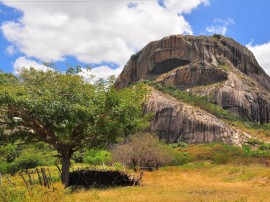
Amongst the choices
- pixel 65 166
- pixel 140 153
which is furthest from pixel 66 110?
pixel 140 153

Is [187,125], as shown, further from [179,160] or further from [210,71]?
[210,71]

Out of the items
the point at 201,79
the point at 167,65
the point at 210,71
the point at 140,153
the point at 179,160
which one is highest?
the point at 167,65

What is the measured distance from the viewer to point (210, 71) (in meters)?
110

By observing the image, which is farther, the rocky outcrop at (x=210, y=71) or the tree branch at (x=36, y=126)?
the rocky outcrop at (x=210, y=71)

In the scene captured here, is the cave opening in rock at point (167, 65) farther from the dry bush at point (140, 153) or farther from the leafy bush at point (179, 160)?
the dry bush at point (140, 153)

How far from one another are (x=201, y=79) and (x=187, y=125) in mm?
33471

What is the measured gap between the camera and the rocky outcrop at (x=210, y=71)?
10588 cm

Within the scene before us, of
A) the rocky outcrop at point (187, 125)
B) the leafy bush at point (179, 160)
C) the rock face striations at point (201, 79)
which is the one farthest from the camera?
the rock face striations at point (201, 79)

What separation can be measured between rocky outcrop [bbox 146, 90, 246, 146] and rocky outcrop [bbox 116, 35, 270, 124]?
21.8 meters

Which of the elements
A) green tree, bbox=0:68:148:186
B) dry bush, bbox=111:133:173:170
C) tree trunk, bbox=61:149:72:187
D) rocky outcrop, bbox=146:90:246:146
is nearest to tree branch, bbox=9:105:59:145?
green tree, bbox=0:68:148:186

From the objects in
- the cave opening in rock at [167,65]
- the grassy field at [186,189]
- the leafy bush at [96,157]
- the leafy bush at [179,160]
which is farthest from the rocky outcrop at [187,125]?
the cave opening in rock at [167,65]

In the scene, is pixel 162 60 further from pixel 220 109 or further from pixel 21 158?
pixel 21 158

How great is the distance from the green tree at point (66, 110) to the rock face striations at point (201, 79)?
55.9 m

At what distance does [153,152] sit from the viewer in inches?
1847
